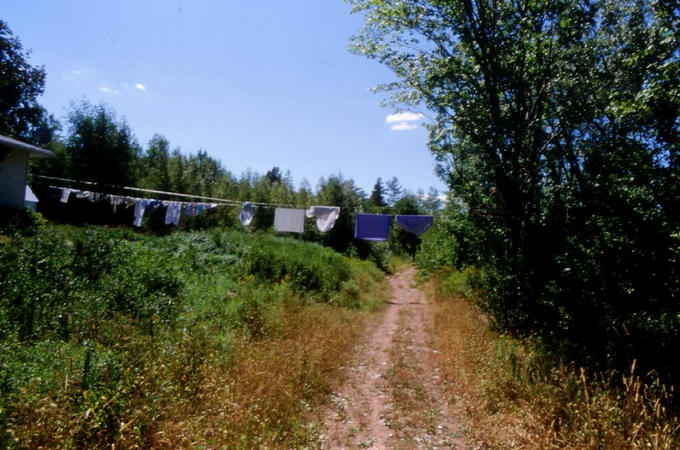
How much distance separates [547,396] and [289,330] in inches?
150

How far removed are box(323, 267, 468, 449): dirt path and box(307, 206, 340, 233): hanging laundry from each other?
6.88m

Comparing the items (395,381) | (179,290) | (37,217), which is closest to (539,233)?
(395,381)

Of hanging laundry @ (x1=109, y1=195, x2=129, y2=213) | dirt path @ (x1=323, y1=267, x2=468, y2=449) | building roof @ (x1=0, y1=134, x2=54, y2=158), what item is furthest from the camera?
hanging laundry @ (x1=109, y1=195, x2=129, y2=213)

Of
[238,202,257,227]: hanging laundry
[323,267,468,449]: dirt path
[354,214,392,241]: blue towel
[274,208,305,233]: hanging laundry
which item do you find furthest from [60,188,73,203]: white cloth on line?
[323,267,468,449]: dirt path

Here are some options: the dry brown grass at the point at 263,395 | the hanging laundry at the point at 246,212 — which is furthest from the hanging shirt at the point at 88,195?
the dry brown grass at the point at 263,395

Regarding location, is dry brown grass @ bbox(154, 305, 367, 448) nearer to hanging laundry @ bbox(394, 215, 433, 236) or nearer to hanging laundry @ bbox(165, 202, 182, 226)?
hanging laundry @ bbox(394, 215, 433, 236)

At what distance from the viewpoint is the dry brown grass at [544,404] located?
328cm

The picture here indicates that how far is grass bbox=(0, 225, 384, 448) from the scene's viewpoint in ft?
9.57

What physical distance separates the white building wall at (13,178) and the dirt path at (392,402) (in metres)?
13.0

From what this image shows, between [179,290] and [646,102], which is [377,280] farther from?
[646,102]

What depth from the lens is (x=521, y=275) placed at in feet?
21.1

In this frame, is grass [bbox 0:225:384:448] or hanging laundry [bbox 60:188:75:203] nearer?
grass [bbox 0:225:384:448]

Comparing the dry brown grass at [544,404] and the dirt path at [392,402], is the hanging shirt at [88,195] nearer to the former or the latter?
the dirt path at [392,402]

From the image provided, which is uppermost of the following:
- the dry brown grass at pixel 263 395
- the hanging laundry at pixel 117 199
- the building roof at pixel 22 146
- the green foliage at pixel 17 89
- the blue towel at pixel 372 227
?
the green foliage at pixel 17 89
